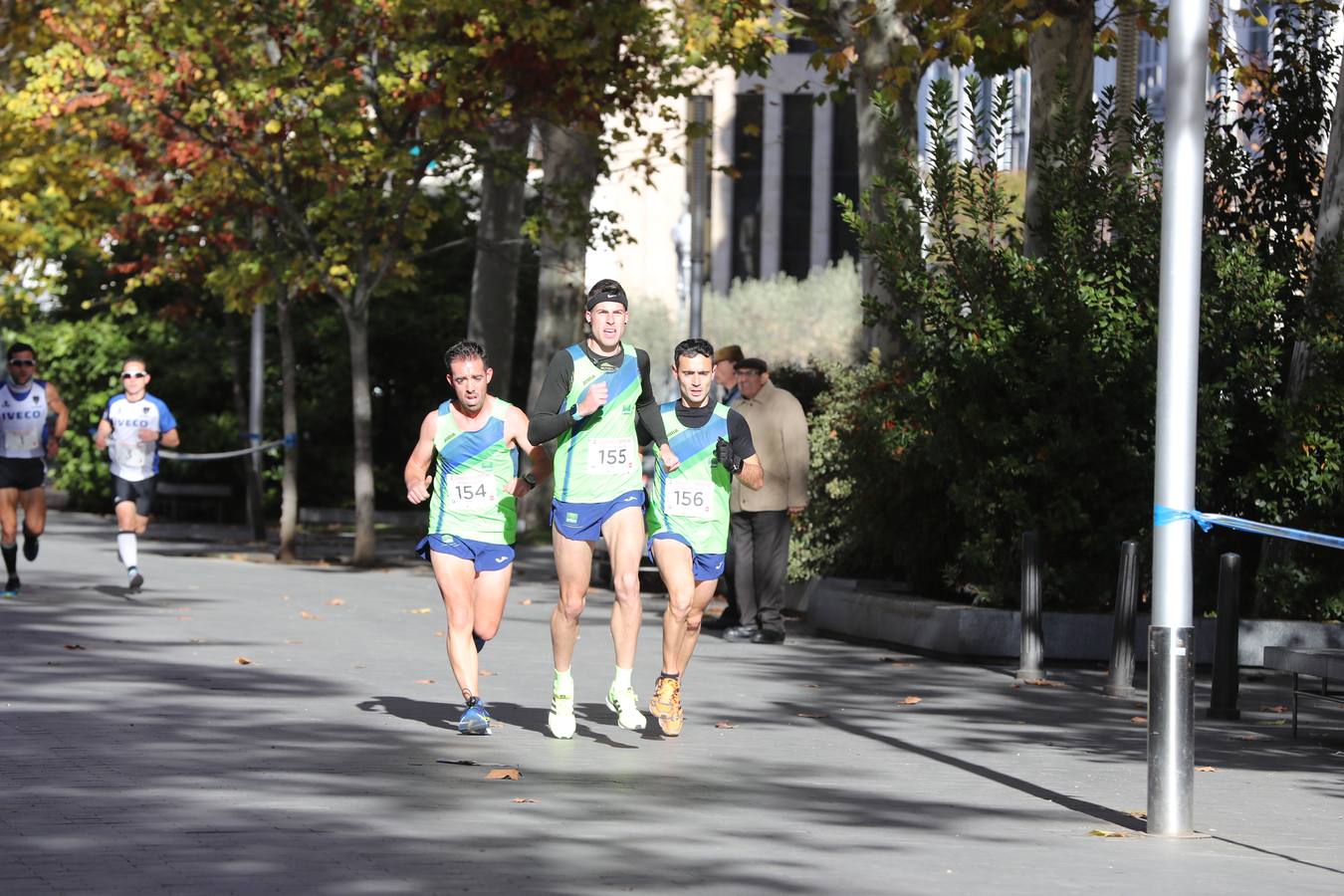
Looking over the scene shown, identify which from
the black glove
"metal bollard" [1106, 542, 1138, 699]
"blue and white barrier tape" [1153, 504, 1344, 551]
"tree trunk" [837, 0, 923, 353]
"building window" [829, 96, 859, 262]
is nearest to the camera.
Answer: "blue and white barrier tape" [1153, 504, 1344, 551]

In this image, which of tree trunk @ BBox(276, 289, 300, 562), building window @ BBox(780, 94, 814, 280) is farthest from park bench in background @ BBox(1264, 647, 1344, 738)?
building window @ BBox(780, 94, 814, 280)

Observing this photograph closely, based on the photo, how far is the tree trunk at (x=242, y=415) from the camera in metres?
29.8

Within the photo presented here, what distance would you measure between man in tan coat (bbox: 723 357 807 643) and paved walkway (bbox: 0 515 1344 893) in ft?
3.23

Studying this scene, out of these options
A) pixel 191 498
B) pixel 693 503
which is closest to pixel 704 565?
pixel 693 503

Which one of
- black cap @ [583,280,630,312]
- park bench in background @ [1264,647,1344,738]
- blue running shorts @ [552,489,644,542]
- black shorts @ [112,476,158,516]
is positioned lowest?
park bench in background @ [1264,647,1344,738]

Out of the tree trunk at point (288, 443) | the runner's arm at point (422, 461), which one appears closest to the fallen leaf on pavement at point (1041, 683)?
the runner's arm at point (422, 461)

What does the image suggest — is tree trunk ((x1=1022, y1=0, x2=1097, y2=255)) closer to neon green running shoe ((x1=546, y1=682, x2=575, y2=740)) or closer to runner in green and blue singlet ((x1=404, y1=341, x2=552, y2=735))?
runner in green and blue singlet ((x1=404, y1=341, x2=552, y2=735))

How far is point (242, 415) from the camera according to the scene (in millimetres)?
32344

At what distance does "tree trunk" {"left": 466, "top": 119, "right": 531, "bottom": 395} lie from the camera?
1131 inches

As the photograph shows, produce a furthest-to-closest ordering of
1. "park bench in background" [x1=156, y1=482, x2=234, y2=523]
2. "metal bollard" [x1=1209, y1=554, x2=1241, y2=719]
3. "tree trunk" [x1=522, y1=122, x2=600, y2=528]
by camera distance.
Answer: "park bench in background" [x1=156, y1=482, x2=234, y2=523] < "tree trunk" [x1=522, y1=122, x2=600, y2=528] < "metal bollard" [x1=1209, y1=554, x2=1241, y2=719]

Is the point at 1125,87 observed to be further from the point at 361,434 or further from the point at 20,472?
the point at 20,472

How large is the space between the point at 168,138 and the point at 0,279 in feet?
39.7

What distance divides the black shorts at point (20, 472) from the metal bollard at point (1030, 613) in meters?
8.30

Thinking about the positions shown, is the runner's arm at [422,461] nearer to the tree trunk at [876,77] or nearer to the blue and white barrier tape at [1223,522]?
the blue and white barrier tape at [1223,522]
